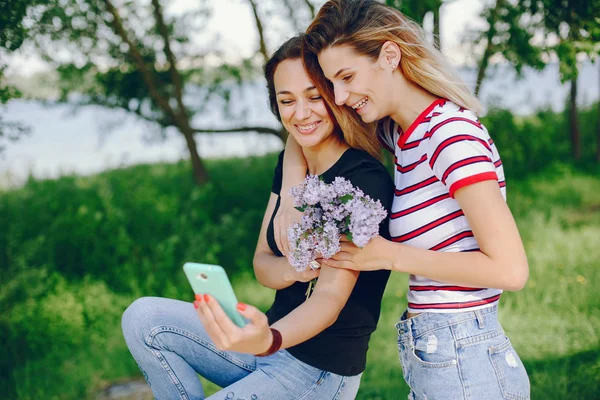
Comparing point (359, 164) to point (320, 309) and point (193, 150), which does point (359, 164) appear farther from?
point (193, 150)

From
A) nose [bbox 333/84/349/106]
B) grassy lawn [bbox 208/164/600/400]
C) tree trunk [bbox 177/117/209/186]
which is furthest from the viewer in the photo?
tree trunk [bbox 177/117/209/186]

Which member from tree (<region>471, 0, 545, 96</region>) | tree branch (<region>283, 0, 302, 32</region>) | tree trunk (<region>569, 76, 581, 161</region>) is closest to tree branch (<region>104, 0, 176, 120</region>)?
tree branch (<region>283, 0, 302, 32</region>)

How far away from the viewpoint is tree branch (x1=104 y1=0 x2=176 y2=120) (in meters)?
6.54

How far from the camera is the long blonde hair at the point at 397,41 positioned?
6.85ft

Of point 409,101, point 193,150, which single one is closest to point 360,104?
point 409,101

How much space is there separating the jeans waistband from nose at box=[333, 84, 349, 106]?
0.83m

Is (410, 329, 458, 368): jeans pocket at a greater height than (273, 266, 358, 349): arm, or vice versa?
(273, 266, 358, 349): arm

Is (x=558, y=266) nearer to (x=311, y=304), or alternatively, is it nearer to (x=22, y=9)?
(x=311, y=304)

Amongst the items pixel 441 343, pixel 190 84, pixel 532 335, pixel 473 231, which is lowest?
pixel 532 335

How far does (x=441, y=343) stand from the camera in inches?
76.6

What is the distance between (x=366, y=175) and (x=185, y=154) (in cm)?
628

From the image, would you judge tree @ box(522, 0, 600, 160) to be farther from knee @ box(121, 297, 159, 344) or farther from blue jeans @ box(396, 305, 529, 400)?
knee @ box(121, 297, 159, 344)

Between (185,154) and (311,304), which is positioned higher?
(185,154)

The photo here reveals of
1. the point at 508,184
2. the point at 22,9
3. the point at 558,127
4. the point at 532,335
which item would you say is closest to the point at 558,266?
the point at 532,335
